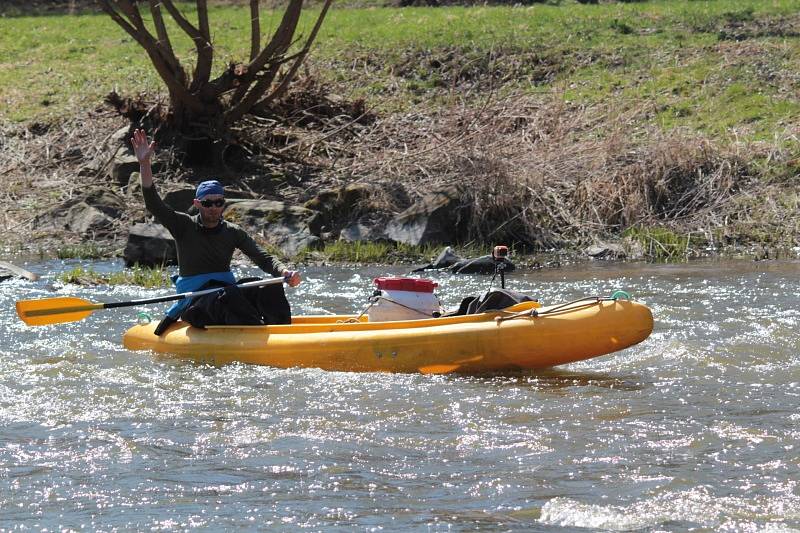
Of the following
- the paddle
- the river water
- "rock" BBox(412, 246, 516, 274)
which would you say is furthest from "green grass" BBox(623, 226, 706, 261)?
the paddle

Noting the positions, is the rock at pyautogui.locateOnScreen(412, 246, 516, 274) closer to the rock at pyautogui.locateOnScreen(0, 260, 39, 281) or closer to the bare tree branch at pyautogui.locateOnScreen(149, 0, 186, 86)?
the rock at pyautogui.locateOnScreen(0, 260, 39, 281)

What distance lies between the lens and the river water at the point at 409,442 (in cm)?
483

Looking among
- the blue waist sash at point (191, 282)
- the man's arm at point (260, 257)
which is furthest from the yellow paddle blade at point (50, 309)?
the man's arm at point (260, 257)

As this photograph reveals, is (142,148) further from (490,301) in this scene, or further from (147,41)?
(147,41)

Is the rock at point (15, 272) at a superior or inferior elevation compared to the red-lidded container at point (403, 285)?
inferior

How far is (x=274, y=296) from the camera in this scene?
8.14 metres

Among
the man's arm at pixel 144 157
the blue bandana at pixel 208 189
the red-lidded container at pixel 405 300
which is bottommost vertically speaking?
the red-lidded container at pixel 405 300

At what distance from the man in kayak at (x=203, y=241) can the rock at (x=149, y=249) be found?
4.40 meters

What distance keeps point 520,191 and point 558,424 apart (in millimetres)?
7489

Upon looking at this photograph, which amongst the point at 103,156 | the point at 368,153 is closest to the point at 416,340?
the point at 368,153

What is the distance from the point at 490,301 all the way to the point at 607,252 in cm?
552

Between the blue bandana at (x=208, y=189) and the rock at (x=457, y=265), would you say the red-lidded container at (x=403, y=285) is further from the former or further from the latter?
the rock at (x=457, y=265)

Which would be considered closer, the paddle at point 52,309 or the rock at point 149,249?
the paddle at point 52,309

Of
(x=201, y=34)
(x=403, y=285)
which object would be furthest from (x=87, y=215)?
(x=403, y=285)
